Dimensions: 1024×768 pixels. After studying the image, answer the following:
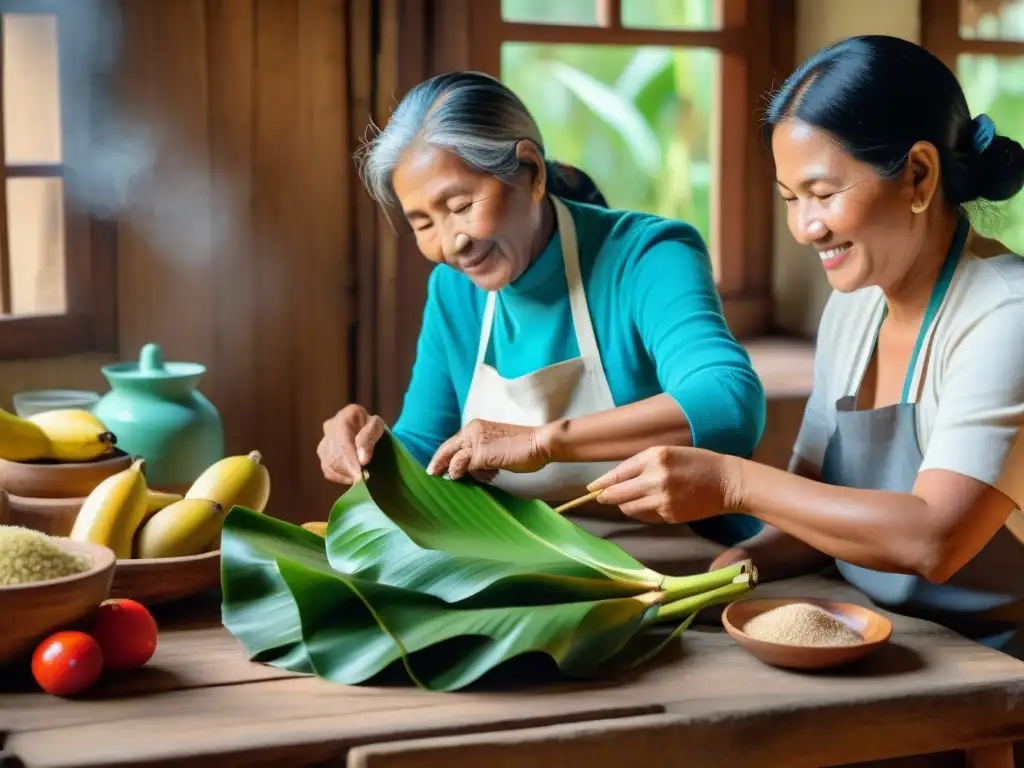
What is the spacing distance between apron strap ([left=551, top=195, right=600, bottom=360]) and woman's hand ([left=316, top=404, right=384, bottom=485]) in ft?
1.28

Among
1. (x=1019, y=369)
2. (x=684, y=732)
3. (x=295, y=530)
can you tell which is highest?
(x=1019, y=369)

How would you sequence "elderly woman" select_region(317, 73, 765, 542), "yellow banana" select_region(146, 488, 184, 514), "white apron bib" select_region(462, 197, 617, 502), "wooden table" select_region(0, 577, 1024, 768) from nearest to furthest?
1. "wooden table" select_region(0, 577, 1024, 768)
2. "yellow banana" select_region(146, 488, 184, 514)
3. "elderly woman" select_region(317, 73, 765, 542)
4. "white apron bib" select_region(462, 197, 617, 502)

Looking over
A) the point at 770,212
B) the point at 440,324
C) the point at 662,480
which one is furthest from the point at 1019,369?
the point at 770,212

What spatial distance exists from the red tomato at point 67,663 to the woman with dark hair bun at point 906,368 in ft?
2.00

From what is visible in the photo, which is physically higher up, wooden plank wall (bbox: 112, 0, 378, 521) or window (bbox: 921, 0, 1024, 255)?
window (bbox: 921, 0, 1024, 255)

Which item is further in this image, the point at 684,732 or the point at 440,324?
the point at 440,324

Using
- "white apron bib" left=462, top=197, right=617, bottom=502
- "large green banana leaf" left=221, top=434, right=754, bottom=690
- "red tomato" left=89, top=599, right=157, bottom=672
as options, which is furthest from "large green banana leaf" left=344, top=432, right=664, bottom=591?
"white apron bib" left=462, top=197, right=617, bottom=502

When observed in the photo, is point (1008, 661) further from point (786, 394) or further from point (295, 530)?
point (786, 394)

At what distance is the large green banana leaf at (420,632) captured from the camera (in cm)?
138

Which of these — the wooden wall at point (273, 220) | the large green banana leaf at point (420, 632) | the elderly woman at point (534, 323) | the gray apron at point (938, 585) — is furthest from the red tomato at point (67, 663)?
the wooden wall at point (273, 220)

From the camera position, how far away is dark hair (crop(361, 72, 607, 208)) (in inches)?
75.7

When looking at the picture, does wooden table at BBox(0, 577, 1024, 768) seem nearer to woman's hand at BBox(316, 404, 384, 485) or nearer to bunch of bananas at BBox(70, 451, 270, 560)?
bunch of bananas at BBox(70, 451, 270, 560)

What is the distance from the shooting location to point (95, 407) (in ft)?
8.13

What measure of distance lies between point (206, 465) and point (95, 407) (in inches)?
9.7
